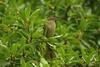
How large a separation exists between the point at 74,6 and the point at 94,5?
520 millimetres

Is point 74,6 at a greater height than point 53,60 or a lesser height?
greater

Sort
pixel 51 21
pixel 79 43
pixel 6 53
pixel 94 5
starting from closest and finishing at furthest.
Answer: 1. pixel 6 53
2. pixel 51 21
3. pixel 79 43
4. pixel 94 5

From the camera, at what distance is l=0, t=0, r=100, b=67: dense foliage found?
7.93 ft

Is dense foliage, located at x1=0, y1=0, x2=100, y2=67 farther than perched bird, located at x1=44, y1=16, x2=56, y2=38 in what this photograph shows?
No

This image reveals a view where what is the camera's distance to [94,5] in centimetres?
379

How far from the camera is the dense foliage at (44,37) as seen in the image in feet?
7.93

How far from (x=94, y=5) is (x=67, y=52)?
51.6 inches

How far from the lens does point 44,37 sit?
2555mm

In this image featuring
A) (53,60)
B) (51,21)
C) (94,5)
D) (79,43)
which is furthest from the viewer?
(94,5)

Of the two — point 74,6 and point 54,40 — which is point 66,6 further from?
point 54,40

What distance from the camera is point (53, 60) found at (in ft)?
8.38

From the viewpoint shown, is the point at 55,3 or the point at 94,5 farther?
the point at 94,5

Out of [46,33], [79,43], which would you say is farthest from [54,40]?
[79,43]

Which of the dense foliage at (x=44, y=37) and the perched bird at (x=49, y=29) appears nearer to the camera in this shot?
the dense foliage at (x=44, y=37)
